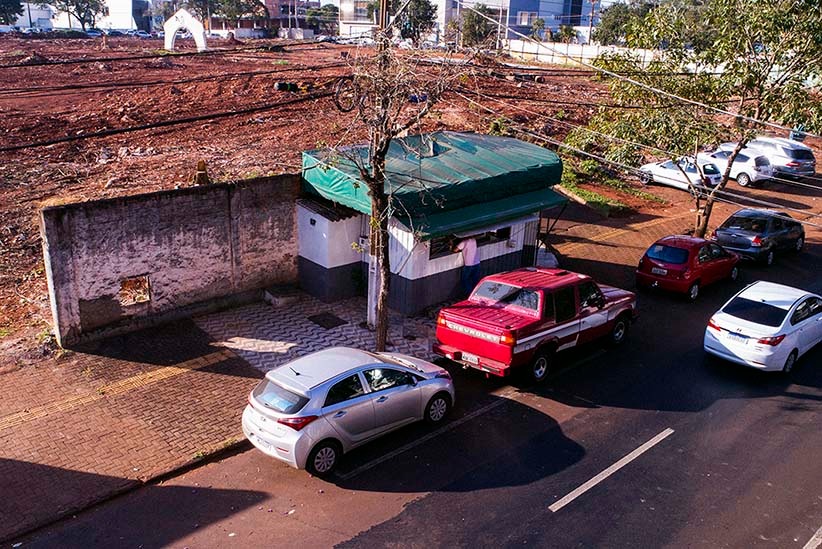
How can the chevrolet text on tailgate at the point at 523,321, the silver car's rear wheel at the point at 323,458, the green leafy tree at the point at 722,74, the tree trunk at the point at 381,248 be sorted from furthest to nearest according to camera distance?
the green leafy tree at the point at 722,74 < the tree trunk at the point at 381,248 < the chevrolet text on tailgate at the point at 523,321 < the silver car's rear wheel at the point at 323,458

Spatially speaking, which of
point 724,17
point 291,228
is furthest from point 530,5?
point 291,228

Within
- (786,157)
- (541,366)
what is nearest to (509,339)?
(541,366)

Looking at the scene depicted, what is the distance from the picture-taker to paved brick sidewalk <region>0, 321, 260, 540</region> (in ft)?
33.6

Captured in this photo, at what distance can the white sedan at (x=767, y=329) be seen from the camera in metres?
14.1

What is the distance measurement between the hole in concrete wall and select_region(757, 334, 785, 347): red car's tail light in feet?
40.9

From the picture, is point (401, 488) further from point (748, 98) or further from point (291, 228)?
point (748, 98)

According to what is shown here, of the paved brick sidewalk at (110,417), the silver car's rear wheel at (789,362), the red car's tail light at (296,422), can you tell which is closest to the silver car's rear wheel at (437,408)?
the red car's tail light at (296,422)

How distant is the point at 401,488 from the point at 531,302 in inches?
192

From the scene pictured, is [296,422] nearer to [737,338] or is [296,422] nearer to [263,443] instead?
[263,443]

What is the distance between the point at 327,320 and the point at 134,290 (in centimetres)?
426

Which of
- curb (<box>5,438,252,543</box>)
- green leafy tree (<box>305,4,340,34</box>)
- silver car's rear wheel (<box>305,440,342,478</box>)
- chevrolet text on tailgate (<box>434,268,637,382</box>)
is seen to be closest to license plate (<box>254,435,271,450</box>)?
silver car's rear wheel (<box>305,440,342,478</box>)

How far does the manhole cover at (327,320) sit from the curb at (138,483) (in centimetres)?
474

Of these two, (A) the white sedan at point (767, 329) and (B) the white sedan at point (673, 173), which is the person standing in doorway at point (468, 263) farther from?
(B) the white sedan at point (673, 173)

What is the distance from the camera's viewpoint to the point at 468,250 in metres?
17.4
